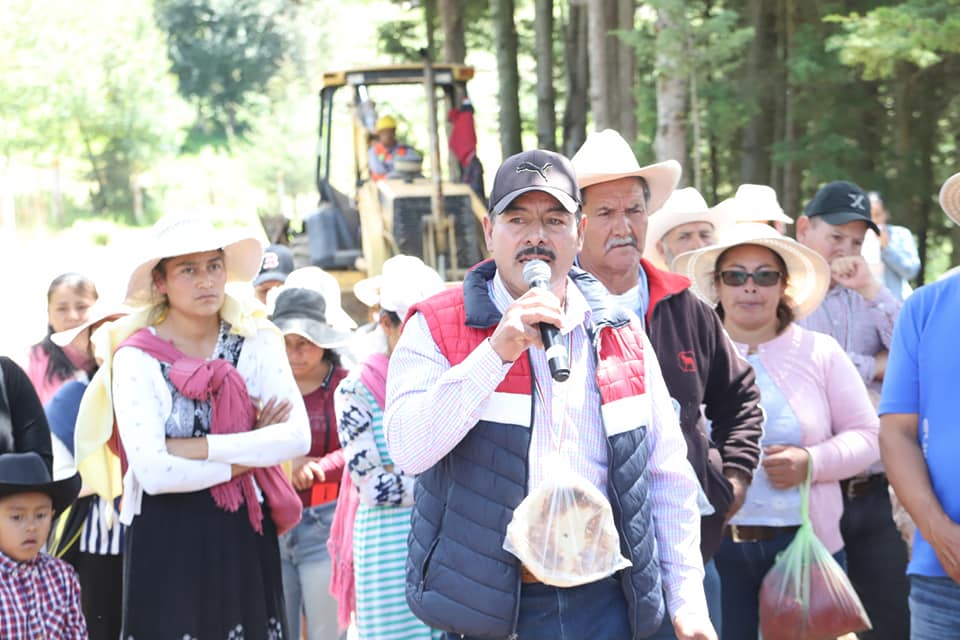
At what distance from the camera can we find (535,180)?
3305 mm

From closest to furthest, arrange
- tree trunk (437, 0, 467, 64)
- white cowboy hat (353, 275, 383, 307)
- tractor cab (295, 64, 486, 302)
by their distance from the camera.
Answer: white cowboy hat (353, 275, 383, 307), tractor cab (295, 64, 486, 302), tree trunk (437, 0, 467, 64)

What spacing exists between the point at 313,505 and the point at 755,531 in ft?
7.22

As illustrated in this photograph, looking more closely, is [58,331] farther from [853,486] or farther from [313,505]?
[853,486]

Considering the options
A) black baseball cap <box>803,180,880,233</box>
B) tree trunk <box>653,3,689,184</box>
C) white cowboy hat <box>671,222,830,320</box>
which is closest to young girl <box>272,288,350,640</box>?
white cowboy hat <box>671,222,830,320</box>

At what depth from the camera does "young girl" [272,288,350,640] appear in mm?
6172

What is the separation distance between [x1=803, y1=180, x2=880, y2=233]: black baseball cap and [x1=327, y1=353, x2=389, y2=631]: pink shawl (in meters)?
2.38

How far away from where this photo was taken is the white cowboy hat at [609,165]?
14.1 ft

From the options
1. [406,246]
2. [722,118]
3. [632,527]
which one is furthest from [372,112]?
[632,527]

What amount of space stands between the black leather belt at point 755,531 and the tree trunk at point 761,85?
11.2 metres

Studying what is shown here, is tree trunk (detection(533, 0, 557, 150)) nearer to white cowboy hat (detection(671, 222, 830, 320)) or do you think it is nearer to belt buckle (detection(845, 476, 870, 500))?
white cowboy hat (detection(671, 222, 830, 320))

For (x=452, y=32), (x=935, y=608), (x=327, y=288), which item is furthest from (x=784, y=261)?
(x=452, y=32)

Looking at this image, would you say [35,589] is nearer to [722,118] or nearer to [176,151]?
[722,118]

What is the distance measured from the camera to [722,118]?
14.9m

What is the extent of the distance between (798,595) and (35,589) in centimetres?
282
